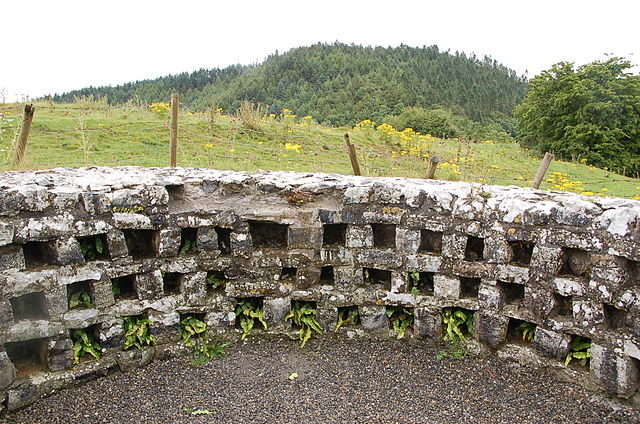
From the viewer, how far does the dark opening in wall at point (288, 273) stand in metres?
6.91

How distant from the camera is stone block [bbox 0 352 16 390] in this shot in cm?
522

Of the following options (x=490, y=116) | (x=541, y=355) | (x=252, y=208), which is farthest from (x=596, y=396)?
(x=490, y=116)

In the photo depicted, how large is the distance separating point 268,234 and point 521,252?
336cm

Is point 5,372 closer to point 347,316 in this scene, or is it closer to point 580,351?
point 347,316

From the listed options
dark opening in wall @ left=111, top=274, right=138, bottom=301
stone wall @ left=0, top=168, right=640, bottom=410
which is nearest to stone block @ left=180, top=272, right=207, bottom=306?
stone wall @ left=0, top=168, right=640, bottom=410

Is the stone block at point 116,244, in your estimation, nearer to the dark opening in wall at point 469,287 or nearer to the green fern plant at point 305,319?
the green fern plant at point 305,319

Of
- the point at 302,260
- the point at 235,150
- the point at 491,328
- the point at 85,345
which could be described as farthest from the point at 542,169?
the point at 235,150

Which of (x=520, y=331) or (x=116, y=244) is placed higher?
(x=116, y=244)

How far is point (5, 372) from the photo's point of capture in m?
5.25

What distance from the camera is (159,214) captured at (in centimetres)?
612

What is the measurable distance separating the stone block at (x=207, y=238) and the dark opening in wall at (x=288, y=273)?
1.04m

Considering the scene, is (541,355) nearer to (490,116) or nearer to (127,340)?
(127,340)

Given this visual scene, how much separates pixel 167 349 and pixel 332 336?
2.17 m

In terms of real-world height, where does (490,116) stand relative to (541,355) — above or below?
above
